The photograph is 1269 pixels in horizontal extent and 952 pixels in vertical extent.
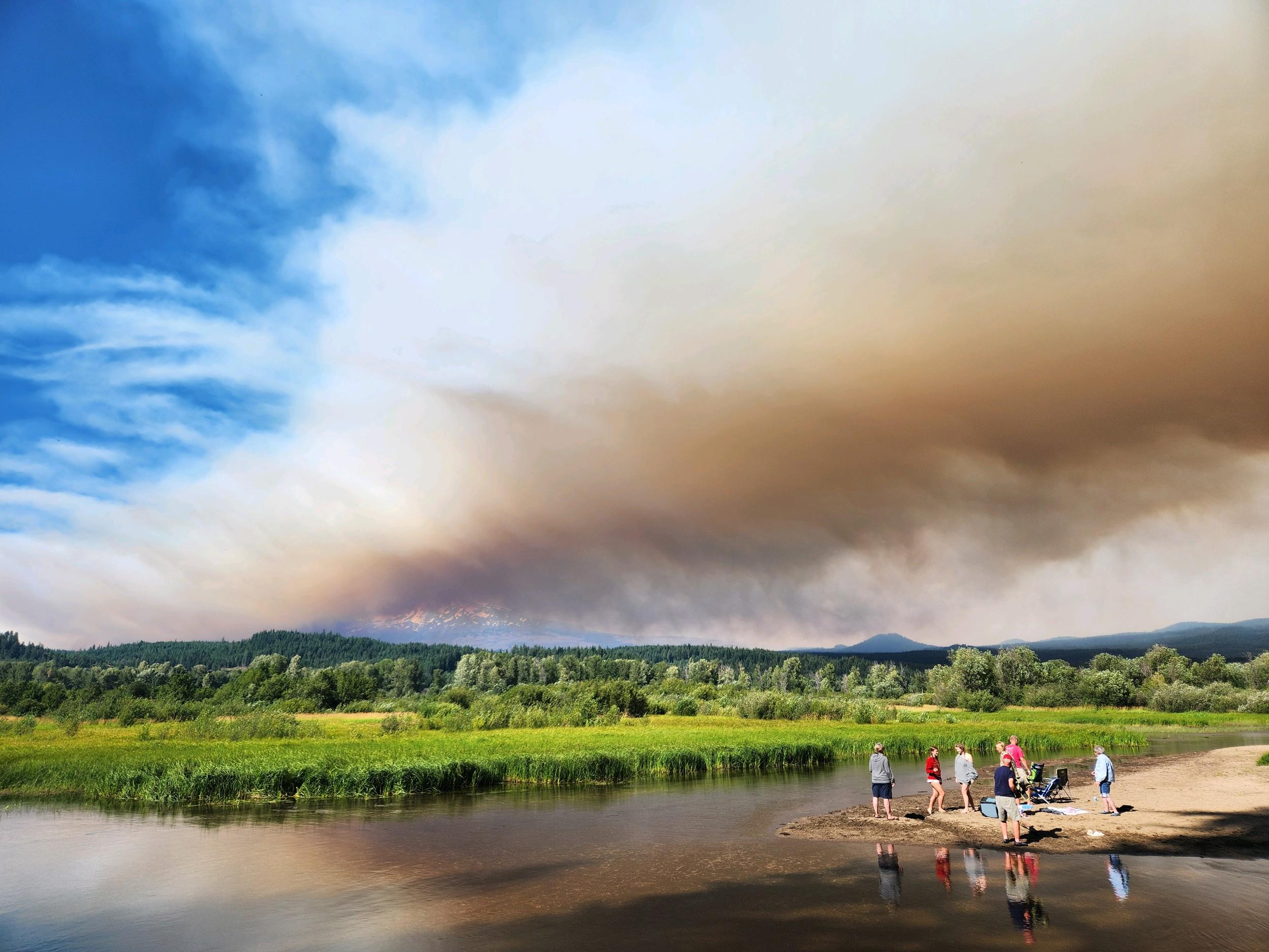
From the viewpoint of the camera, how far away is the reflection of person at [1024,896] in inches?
700

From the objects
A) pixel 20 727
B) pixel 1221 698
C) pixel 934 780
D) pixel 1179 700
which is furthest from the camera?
pixel 1179 700

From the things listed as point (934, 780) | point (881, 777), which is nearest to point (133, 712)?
point (881, 777)

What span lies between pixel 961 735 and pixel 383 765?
179ft

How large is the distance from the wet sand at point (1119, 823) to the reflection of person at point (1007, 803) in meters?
0.48

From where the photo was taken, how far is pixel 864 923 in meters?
18.4

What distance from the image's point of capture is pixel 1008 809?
27703mm

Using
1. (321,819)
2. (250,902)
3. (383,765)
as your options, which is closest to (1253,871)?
(250,902)

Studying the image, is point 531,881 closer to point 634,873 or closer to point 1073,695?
point 634,873

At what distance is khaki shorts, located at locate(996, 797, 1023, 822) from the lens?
2762 centimetres

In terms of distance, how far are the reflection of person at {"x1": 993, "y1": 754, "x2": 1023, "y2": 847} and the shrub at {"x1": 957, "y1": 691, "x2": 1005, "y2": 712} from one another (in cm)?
12960

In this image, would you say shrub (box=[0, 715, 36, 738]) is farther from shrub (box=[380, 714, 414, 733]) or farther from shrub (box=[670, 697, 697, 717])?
shrub (box=[670, 697, 697, 717])

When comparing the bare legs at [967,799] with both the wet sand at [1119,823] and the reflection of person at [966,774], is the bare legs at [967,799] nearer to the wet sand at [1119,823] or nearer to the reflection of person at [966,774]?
the reflection of person at [966,774]

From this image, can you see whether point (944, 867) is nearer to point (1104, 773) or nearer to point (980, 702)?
point (1104, 773)

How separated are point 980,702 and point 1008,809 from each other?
134 m
